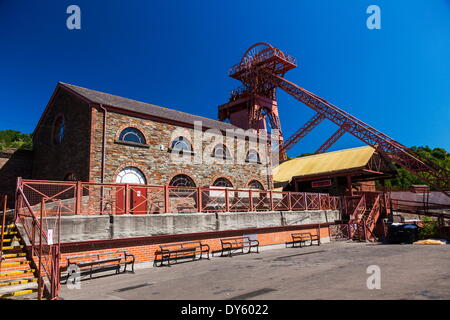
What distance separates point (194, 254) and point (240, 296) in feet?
18.8

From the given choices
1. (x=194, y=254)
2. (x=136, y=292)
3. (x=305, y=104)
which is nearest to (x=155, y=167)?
(x=194, y=254)

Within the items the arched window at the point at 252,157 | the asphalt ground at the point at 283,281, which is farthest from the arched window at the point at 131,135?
the arched window at the point at 252,157

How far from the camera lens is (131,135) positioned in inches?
618

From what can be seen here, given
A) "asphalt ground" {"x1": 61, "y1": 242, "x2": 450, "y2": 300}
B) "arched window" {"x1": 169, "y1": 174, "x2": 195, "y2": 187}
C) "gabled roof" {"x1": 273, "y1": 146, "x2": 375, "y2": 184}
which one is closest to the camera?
"asphalt ground" {"x1": 61, "y1": 242, "x2": 450, "y2": 300}

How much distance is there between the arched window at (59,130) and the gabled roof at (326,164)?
57.4 ft

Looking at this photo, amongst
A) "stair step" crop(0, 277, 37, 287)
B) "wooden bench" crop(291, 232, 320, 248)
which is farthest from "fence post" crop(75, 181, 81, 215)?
"wooden bench" crop(291, 232, 320, 248)

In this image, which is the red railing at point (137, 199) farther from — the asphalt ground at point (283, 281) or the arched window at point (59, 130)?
the arched window at point (59, 130)

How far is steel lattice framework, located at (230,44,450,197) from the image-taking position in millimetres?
21781

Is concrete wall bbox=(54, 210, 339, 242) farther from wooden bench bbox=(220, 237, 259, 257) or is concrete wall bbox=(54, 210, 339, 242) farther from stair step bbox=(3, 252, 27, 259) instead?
stair step bbox=(3, 252, 27, 259)

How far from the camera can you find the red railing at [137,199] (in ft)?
31.5

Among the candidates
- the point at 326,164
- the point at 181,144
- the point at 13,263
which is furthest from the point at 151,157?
the point at 326,164

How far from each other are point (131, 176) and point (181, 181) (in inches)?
113

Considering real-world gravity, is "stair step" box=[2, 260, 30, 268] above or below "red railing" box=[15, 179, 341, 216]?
below
